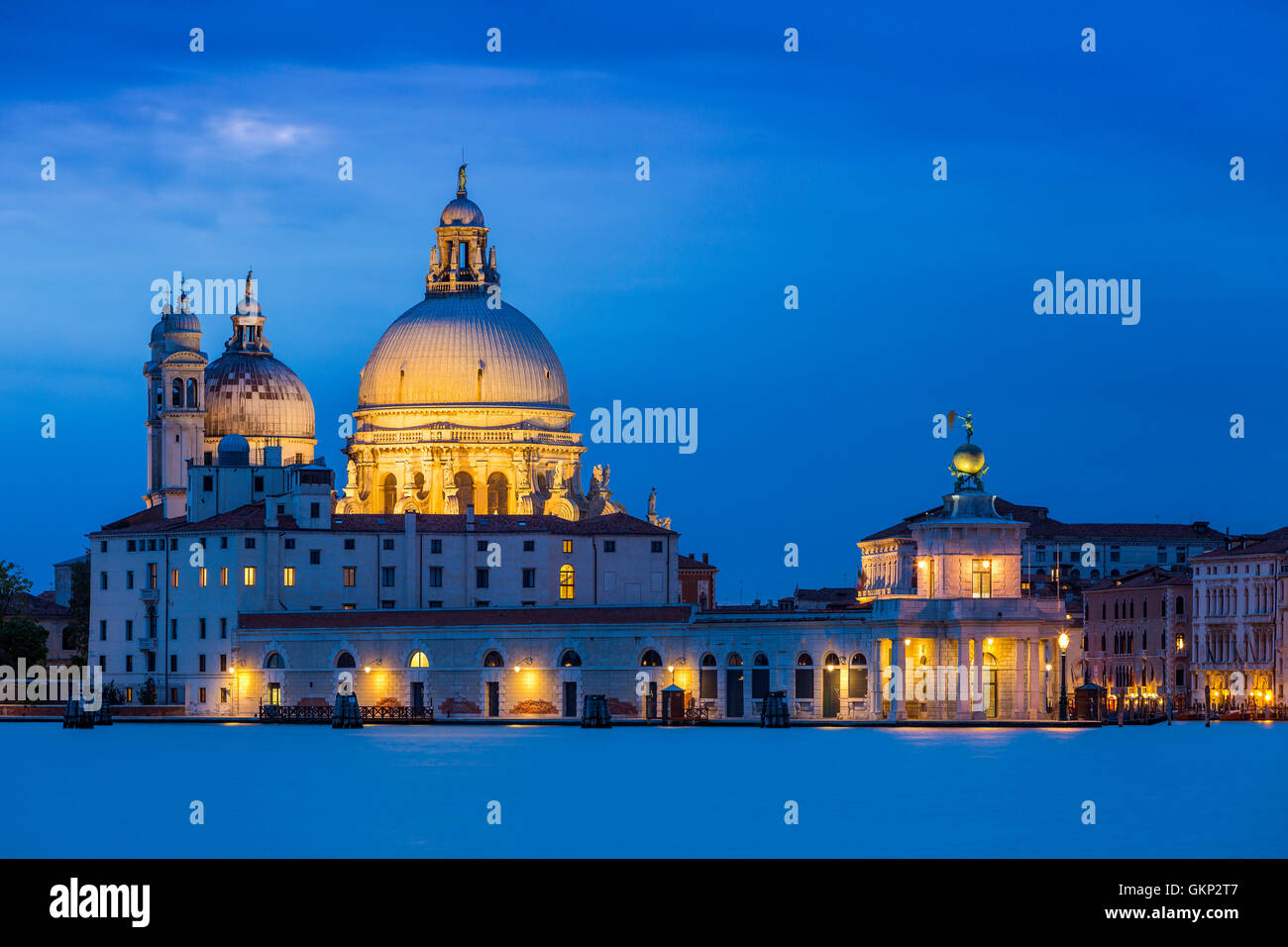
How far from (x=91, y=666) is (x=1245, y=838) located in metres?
58.1

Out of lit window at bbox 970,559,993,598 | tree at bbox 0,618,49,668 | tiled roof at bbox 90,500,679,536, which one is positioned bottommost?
tree at bbox 0,618,49,668

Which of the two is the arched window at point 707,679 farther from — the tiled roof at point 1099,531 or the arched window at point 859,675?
the tiled roof at point 1099,531

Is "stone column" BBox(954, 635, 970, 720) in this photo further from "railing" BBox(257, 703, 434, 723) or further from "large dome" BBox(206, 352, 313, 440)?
"large dome" BBox(206, 352, 313, 440)

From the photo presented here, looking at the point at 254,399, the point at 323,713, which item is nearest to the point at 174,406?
the point at 254,399

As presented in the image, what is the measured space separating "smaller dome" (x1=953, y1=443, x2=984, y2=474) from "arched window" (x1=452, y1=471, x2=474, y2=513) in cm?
2687

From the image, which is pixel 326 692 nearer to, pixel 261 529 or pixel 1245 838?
pixel 261 529

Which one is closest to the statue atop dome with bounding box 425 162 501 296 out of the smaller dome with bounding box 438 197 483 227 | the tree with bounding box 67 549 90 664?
the smaller dome with bounding box 438 197 483 227

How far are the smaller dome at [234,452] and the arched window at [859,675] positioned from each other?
26826 millimetres

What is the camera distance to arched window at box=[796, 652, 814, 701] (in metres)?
90.1

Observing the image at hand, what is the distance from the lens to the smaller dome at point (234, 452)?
10438 centimetres

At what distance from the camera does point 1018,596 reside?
89.1 meters
